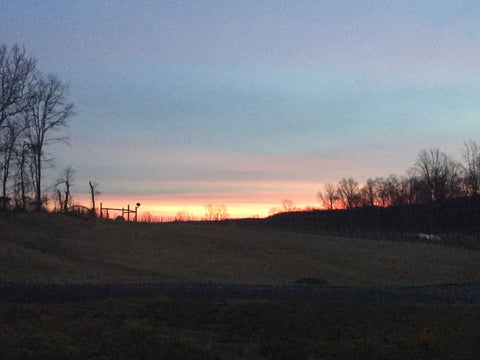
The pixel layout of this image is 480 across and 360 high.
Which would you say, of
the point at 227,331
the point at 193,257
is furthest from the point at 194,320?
the point at 193,257

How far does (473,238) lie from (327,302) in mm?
54758

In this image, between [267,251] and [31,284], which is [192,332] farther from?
[267,251]

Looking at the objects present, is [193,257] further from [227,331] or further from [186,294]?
[227,331]

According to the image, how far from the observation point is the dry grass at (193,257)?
977 inches

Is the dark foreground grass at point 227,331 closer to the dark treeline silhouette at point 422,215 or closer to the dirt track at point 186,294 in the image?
the dirt track at point 186,294

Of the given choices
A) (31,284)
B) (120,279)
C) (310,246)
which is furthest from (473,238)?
(31,284)

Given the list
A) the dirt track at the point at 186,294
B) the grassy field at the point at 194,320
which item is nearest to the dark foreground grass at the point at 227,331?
the grassy field at the point at 194,320

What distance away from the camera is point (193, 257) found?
1251 inches

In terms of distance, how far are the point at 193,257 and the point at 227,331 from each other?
67.8 feet

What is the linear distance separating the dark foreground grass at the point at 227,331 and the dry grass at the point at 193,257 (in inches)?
371

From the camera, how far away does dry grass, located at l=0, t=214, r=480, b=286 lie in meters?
24.8

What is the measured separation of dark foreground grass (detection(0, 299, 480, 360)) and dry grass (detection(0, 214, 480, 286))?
9413 millimetres

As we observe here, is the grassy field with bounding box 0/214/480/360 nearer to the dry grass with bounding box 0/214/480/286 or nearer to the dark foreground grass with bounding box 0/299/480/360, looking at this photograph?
the dark foreground grass with bounding box 0/299/480/360

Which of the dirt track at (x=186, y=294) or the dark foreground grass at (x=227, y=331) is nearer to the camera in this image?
the dark foreground grass at (x=227, y=331)
